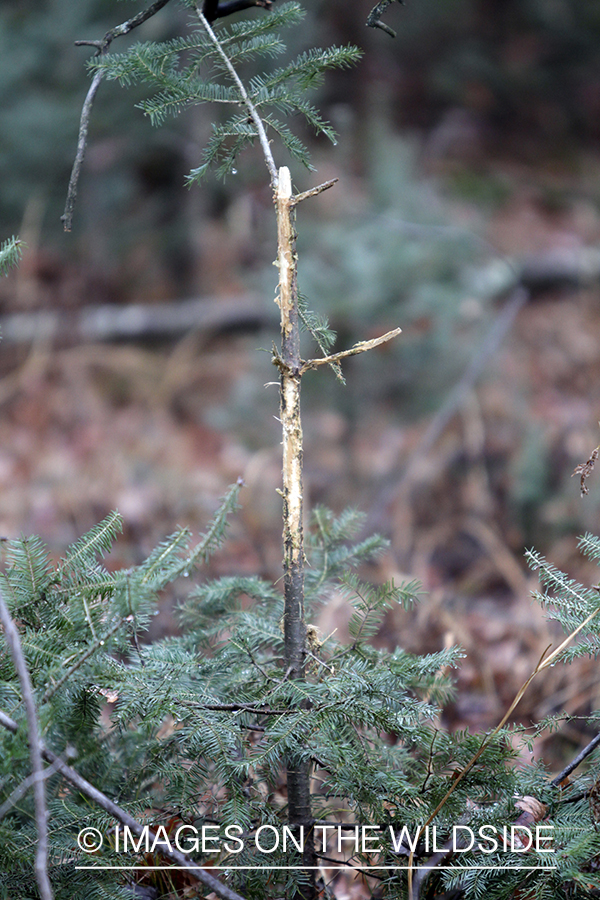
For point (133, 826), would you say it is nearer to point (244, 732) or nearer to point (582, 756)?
point (244, 732)

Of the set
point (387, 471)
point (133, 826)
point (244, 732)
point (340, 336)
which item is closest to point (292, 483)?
point (244, 732)

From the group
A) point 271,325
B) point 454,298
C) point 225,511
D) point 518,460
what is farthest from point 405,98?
point 225,511

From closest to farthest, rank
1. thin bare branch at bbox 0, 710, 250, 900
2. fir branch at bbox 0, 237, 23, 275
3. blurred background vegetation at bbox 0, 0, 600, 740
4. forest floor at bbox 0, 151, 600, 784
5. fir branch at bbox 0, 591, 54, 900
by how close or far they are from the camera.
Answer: fir branch at bbox 0, 591, 54, 900, thin bare branch at bbox 0, 710, 250, 900, fir branch at bbox 0, 237, 23, 275, forest floor at bbox 0, 151, 600, 784, blurred background vegetation at bbox 0, 0, 600, 740

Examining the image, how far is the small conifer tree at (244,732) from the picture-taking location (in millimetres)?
732

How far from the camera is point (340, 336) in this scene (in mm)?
2689

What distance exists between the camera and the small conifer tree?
732 millimetres

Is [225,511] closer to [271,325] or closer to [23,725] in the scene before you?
[23,725]

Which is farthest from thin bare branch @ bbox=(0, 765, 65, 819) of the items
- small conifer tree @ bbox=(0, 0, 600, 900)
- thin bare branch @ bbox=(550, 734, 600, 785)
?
thin bare branch @ bbox=(550, 734, 600, 785)

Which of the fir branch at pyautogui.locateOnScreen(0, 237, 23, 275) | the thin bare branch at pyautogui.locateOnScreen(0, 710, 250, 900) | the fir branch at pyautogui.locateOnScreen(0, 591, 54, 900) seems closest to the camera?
the fir branch at pyautogui.locateOnScreen(0, 591, 54, 900)

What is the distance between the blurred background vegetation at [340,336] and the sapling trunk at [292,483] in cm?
81

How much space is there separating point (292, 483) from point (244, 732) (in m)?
0.31

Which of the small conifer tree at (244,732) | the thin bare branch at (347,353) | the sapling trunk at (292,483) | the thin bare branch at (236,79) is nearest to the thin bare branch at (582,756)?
the small conifer tree at (244,732)

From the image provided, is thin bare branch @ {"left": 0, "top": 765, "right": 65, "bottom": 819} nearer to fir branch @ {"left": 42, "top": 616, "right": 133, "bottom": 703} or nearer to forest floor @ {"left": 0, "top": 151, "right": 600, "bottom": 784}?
fir branch @ {"left": 42, "top": 616, "right": 133, "bottom": 703}

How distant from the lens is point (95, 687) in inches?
29.4
